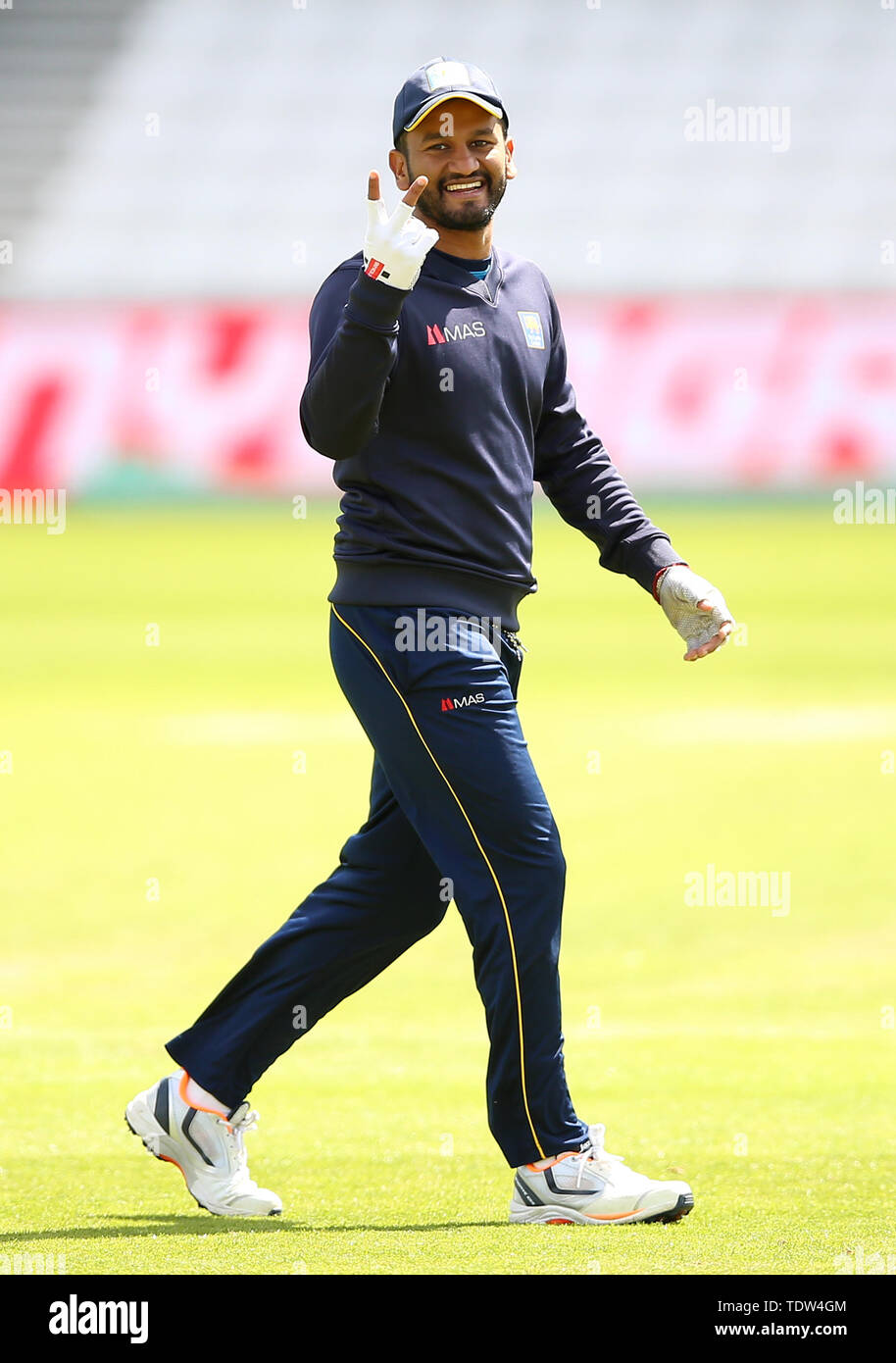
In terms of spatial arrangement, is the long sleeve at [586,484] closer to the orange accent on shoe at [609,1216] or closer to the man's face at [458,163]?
the man's face at [458,163]

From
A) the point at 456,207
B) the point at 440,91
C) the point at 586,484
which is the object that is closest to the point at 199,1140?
the point at 586,484

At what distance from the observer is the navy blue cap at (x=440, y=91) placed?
3875 mm

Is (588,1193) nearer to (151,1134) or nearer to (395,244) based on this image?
(151,1134)

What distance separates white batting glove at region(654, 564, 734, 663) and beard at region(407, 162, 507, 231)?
2.84ft

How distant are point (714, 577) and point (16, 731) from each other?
31.1ft

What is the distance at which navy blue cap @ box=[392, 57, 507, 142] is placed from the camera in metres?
3.88

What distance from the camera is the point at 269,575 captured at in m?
20.9

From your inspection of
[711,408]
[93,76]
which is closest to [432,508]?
[711,408]

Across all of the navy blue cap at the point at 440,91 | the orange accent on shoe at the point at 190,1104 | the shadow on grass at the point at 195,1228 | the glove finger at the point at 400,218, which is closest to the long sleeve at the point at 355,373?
the glove finger at the point at 400,218

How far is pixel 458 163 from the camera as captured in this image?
12.9 ft

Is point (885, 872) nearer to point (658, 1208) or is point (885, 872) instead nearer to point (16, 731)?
point (658, 1208)

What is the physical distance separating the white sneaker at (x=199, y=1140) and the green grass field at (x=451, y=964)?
3.5 inches

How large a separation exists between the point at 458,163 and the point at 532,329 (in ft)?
1.31

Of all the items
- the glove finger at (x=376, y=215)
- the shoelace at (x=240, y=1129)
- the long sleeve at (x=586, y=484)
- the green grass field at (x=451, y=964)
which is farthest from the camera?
the long sleeve at (x=586, y=484)
